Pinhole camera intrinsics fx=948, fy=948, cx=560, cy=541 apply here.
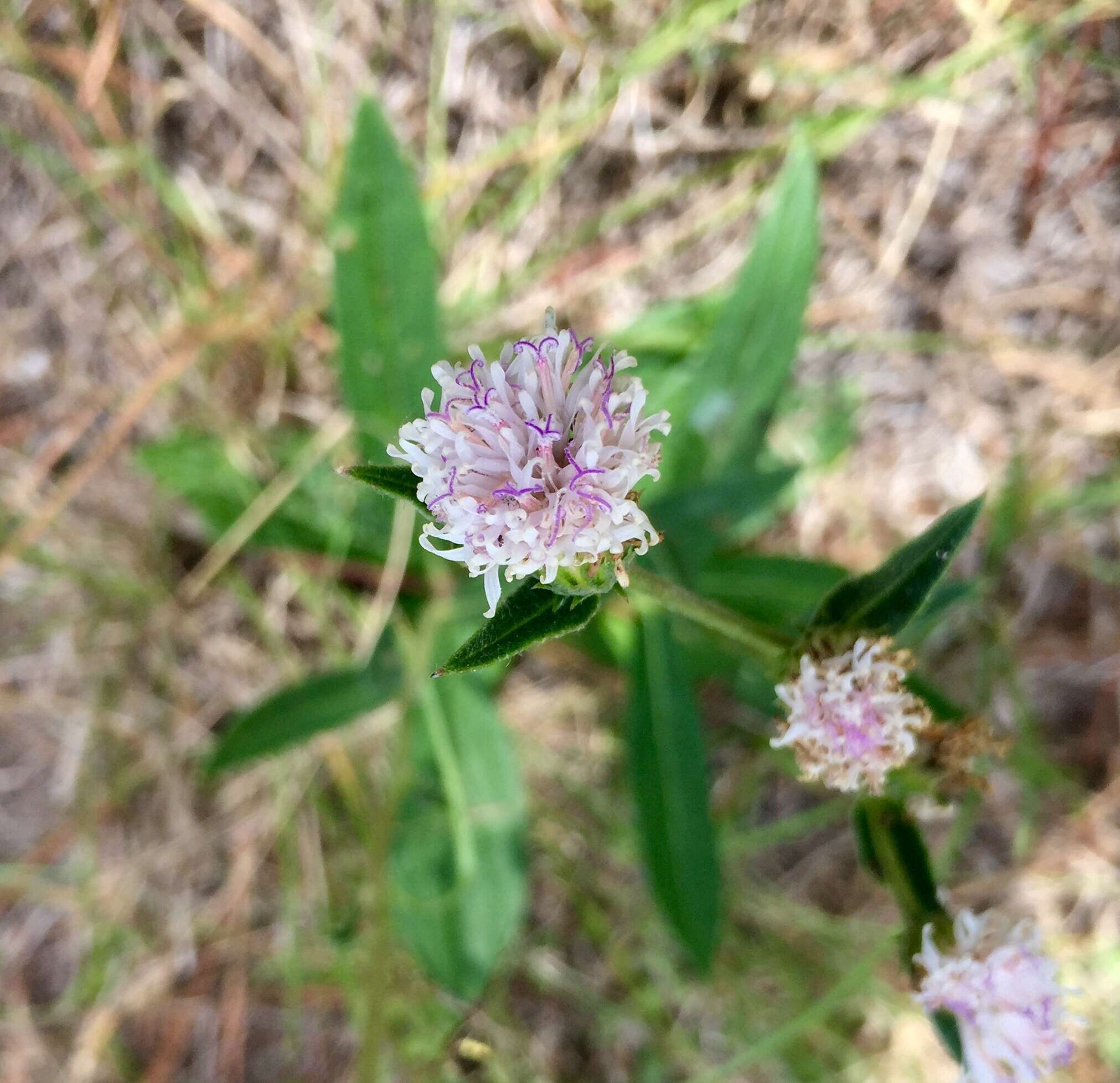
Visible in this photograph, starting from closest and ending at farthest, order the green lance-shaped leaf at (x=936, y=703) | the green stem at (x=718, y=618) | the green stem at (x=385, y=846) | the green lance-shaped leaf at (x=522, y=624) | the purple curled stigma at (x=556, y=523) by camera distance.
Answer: the green lance-shaped leaf at (x=522, y=624) < the purple curled stigma at (x=556, y=523) < the green stem at (x=718, y=618) < the green lance-shaped leaf at (x=936, y=703) < the green stem at (x=385, y=846)

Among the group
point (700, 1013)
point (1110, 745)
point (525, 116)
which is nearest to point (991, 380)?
point (1110, 745)

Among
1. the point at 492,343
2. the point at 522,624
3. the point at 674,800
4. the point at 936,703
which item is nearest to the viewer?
the point at 522,624

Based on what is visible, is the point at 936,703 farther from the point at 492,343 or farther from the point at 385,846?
the point at 492,343

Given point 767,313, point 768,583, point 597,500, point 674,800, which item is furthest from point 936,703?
point 597,500

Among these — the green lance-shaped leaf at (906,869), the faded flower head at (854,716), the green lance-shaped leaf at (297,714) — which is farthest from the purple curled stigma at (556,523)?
the green lance-shaped leaf at (297,714)

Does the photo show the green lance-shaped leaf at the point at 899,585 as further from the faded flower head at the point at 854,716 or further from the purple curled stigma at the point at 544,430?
the purple curled stigma at the point at 544,430
